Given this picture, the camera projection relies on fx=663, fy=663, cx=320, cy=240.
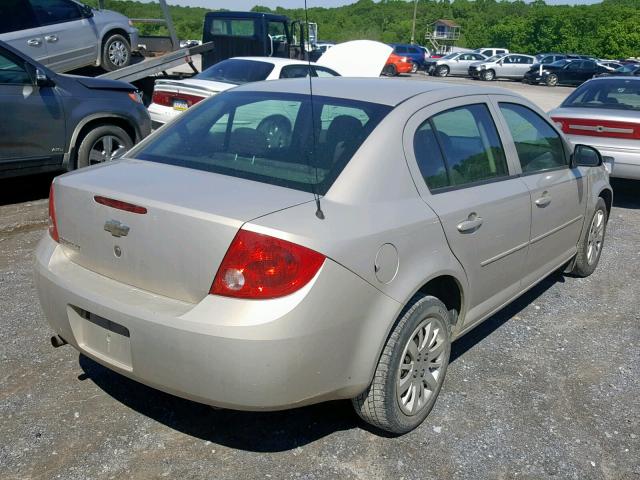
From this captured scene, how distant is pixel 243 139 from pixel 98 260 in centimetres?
92

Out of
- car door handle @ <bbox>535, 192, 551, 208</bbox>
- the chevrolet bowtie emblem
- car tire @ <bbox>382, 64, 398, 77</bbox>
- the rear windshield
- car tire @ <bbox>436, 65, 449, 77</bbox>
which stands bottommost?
car tire @ <bbox>436, 65, 449, 77</bbox>

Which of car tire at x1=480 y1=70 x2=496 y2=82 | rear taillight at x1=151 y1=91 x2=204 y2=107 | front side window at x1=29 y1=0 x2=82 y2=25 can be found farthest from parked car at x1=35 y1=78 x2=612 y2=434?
car tire at x1=480 y1=70 x2=496 y2=82

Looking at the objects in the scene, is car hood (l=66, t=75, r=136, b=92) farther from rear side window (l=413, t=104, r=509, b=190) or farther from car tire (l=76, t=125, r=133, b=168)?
rear side window (l=413, t=104, r=509, b=190)

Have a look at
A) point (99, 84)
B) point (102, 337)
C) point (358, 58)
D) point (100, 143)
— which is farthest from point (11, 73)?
point (358, 58)

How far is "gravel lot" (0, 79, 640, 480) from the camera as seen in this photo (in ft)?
9.37

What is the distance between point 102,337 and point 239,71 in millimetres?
7373

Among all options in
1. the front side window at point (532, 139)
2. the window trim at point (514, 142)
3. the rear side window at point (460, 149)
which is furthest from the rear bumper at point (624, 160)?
the rear side window at point (460, 149)

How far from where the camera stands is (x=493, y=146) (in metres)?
3.70

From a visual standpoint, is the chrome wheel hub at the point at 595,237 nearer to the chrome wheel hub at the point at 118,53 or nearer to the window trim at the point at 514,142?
the window trim at the point at 514,142

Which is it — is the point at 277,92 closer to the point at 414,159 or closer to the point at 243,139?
the point at 243,139

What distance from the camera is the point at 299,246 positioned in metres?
2.45

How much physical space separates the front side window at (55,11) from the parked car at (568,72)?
29.8 meters

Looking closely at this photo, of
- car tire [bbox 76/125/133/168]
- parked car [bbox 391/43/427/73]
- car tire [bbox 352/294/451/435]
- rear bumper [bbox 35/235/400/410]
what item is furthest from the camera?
parked car [bbox 391/43/427/73]

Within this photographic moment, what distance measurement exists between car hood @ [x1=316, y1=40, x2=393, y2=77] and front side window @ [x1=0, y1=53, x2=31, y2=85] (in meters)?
8.12
